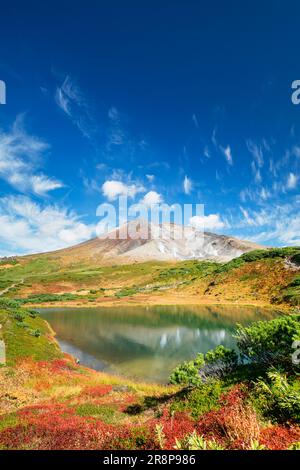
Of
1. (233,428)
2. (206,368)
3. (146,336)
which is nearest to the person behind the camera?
(233,428)

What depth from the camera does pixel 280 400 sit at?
425 inches

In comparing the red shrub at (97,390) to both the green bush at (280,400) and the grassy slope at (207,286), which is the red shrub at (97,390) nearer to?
the green bush at (280,400)

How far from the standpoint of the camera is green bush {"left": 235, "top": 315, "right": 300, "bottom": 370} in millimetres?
14867

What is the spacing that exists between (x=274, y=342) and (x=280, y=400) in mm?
5278

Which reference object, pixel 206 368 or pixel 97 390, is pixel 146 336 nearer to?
pixel 97 390

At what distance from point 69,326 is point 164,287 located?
80861mm

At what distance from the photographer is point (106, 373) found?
33.6 m

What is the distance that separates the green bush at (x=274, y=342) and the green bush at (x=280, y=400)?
2.14 metres

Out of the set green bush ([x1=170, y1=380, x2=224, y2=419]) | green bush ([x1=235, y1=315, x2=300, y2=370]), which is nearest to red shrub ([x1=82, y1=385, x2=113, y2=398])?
green bush ([x1=170, y1=380, x2=224, y2=419])

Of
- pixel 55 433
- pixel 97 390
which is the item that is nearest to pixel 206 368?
pixel 97 390

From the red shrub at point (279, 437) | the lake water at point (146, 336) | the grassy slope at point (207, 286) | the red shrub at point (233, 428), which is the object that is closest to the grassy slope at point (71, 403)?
the red shrub at point (279, 437)

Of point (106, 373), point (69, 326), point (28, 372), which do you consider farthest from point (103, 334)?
point (28, 372)

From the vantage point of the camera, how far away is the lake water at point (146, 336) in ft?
122
